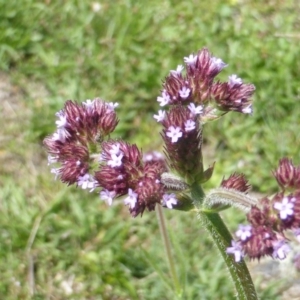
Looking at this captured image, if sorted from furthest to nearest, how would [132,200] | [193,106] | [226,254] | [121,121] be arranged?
1. [121,121]
2. [226,254]
3. [193,106]
4. [132,200]

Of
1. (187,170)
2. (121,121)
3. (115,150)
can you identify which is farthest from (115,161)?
(121,121)

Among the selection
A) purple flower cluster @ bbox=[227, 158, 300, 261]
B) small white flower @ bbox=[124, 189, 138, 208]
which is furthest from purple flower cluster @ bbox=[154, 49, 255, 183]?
purple flower cluster @ bbox=[227, 158, 300, 261]

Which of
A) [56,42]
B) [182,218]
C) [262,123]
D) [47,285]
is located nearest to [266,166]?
[262,123]

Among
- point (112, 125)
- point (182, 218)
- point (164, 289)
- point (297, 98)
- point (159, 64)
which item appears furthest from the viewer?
point (159, 64)

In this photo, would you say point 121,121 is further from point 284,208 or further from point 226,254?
point 284,208

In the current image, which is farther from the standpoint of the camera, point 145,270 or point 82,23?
point 82,23

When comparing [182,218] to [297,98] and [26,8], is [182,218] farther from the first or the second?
[26,8]

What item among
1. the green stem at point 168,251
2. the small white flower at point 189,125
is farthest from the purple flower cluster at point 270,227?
the green stem at point 168,251
